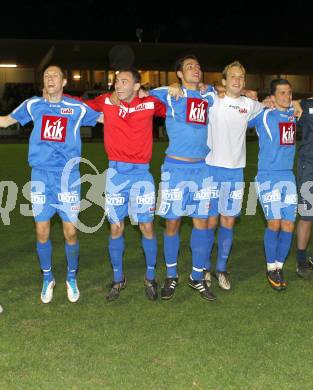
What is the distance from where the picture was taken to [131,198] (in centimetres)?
566

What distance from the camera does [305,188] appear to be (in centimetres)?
643

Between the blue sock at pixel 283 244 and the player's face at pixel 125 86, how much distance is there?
197cm

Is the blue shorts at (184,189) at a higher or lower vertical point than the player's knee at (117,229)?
higher

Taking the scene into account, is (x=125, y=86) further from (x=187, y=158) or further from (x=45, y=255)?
(x=45, y=255)

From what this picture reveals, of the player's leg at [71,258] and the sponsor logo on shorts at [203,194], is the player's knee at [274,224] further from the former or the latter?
the player's leg at [71,258]

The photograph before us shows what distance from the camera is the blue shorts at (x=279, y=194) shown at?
5977 millimetres

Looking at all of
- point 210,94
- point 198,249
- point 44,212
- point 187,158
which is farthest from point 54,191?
point 210,94

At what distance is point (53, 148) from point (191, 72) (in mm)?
1386

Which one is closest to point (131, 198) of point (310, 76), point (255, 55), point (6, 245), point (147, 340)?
point (147, 340)

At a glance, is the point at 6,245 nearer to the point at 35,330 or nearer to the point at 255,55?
the point at 35,330

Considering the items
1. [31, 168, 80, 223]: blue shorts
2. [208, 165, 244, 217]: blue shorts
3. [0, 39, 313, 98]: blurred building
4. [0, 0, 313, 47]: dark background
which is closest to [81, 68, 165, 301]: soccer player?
[31, 168, 80, 223]: blue shorts

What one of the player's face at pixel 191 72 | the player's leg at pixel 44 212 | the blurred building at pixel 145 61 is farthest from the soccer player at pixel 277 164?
the blurred building at pixel 145 61

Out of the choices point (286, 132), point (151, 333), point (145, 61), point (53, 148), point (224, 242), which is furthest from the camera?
point (145, 61)

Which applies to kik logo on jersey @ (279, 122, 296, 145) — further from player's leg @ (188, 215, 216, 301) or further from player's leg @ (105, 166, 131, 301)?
player's leg @ (105, 166, 131, 301)
